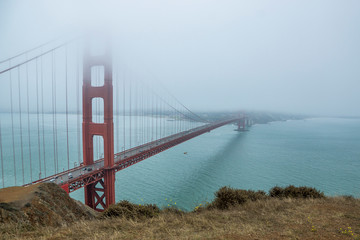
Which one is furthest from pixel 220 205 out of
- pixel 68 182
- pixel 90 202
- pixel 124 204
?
pixel 90 202

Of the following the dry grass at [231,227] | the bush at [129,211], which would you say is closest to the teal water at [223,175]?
the bush at [129,211]

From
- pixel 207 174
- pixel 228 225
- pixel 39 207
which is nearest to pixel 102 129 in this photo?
pixel 39 207

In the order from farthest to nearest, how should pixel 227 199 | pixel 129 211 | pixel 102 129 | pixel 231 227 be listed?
pixel 102 129
pixel 227 199
pixel 129 211
pixel 231 227

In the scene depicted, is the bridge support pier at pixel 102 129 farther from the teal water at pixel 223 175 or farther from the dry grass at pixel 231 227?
the dry grass at pixel 231 227

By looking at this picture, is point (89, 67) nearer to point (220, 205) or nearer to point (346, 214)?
point (220, 205)

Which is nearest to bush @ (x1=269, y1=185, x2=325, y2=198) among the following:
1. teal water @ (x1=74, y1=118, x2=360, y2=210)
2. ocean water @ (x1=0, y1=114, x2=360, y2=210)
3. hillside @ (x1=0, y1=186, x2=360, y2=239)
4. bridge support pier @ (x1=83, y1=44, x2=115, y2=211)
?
hillside @ (x1=0, y1=186, x2=360, y2=239)

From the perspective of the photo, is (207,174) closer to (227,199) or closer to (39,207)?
(227,199)
